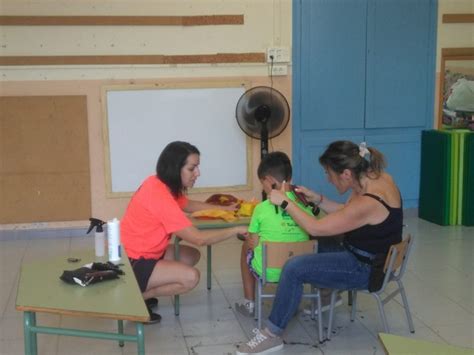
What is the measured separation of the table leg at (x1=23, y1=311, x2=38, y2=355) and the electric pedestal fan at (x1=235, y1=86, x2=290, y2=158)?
3.29m

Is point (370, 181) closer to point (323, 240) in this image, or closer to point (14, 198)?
point (323, 240)

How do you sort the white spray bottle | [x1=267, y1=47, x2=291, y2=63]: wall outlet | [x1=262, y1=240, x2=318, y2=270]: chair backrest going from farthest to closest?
[x1=267, y1=47, x2=291, y2=63]: wall outlet, [x1=262, y1=240, x2=318, y2=270]: chair backrest, the white spray bottle

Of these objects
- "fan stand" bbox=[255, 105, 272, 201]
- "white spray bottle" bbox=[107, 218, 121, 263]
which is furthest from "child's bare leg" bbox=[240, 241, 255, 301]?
"fan stand" bbox=[255, 105, 272, 201]

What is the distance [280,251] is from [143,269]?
0.74 m

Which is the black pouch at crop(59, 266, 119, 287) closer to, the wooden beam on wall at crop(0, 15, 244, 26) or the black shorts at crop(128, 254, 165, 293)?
the black shorts at crop(128, 254, 165, 293)

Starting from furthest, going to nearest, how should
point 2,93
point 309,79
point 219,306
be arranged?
point 309,79, point 2,93, point 219,306

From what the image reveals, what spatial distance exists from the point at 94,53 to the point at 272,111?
1.64 m

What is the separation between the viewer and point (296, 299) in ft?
10.6

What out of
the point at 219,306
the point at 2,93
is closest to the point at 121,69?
the point at 2,93

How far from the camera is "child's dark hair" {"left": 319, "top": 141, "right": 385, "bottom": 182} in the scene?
3264 mm

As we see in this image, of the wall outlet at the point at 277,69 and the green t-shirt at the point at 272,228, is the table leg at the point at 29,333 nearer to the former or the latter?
the green t-shirt at the point at 272,228

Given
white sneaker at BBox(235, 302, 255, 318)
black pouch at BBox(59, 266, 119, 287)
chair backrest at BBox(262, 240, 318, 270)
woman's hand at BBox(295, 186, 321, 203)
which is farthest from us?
white sneaker at BBox(235, 302, 255, 318)

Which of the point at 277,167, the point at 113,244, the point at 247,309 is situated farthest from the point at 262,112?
the point at 113,244

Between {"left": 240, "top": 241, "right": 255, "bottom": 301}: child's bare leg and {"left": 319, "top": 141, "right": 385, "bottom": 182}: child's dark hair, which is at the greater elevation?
{"left": 319, "top": 141, "right": 385, "bottom": 182}: child's dark hair
